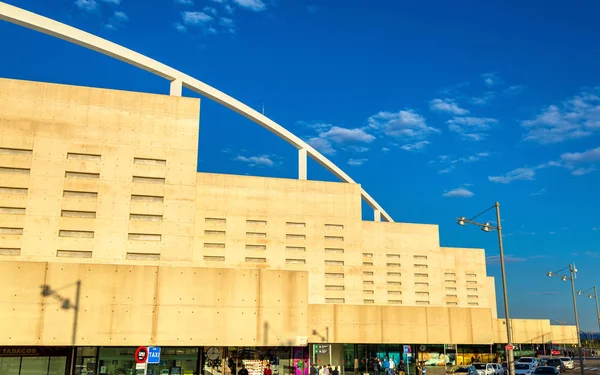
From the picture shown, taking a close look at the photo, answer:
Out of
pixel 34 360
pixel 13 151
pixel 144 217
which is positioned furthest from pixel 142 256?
pixel 34 360

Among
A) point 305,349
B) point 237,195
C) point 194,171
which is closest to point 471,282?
point 237,195

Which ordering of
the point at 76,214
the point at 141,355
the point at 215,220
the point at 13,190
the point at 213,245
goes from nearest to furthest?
the point at 141,355
the point at 13,190
the point at 76,214
the point at 213,245
the point at 215,220

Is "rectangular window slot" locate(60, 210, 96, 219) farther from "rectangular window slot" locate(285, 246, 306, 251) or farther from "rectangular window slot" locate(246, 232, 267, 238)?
"rectangular window slot" locate(285, 246, 306, 251)

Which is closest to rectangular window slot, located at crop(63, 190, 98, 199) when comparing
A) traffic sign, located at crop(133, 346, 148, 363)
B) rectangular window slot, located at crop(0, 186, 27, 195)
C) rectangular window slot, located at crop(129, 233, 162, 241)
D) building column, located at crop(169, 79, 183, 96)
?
rectangular window slot, located at crop(0, 186, 27, 195)

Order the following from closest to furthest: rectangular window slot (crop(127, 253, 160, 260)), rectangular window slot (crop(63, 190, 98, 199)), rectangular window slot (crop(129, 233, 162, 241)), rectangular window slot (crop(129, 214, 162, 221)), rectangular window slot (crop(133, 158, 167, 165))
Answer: rectangular window slot (crop(63, 190, 98, 199)) < rectangular window slot (crop(129, 233, 162, 241)) < rectangular window slot (crop(127, 253, 160, 260)) < rectangular window slot (crop(129, 214, 162, 221)) < rectangular window slot (crop(133, 158, 167, 165))

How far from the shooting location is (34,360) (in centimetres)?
2945

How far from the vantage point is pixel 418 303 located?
93.5 metres

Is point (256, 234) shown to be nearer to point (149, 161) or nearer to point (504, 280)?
point (149, 161)

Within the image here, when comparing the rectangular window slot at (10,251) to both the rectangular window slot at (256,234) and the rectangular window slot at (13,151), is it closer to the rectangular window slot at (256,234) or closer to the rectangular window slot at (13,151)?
the rectangular window slot at (13,151)

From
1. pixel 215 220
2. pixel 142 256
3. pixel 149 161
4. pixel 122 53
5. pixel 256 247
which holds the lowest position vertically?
pixel 142 256

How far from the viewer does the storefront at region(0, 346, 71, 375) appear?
29047mm

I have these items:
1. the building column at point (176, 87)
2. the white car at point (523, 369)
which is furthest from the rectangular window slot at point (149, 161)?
the white car at point (523, 369)

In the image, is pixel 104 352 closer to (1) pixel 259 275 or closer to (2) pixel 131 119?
(1) pixel 259 275

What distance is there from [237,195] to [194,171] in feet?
76.5
